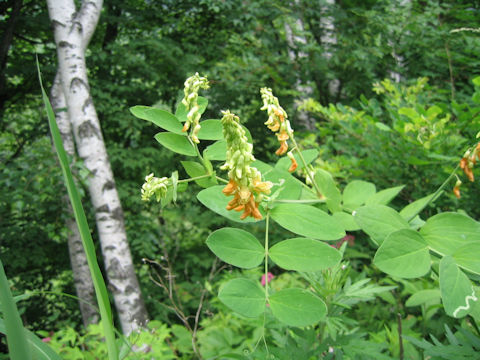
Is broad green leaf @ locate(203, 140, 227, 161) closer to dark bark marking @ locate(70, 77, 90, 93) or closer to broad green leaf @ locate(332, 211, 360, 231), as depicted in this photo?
broad green leaf @ locate(332, 211, 360, 231)

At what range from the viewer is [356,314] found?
1667 millimetres

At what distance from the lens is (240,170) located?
1.40 feet

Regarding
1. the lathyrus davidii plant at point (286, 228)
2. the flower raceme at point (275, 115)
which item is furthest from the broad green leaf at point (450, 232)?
the flower raceme at point (275, 115)

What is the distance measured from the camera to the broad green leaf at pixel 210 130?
2.00 feet

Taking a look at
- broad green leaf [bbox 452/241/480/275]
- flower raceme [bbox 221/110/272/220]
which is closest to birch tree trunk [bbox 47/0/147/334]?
flower raceme [bbox 221/110/272/220]

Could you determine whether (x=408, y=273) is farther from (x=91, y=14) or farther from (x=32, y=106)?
(x=32, y=106)

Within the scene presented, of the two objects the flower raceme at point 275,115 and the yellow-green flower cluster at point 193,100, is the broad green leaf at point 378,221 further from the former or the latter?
the yellow-green flower cluster at point 193,100

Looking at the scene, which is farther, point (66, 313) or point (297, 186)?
point (66, 313)

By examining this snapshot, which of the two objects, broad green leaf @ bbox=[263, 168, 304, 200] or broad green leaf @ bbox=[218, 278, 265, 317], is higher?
broad green leaf @ bbox=[263, 168, 304, 200]

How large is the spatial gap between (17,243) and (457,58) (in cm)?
405

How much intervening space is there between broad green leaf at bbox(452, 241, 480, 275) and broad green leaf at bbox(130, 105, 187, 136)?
443 millimetres

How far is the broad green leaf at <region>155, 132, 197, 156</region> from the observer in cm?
56

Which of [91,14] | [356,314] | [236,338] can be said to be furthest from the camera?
[91,14]

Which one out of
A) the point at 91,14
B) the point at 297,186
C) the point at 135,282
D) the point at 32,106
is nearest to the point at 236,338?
the point at 135,282
